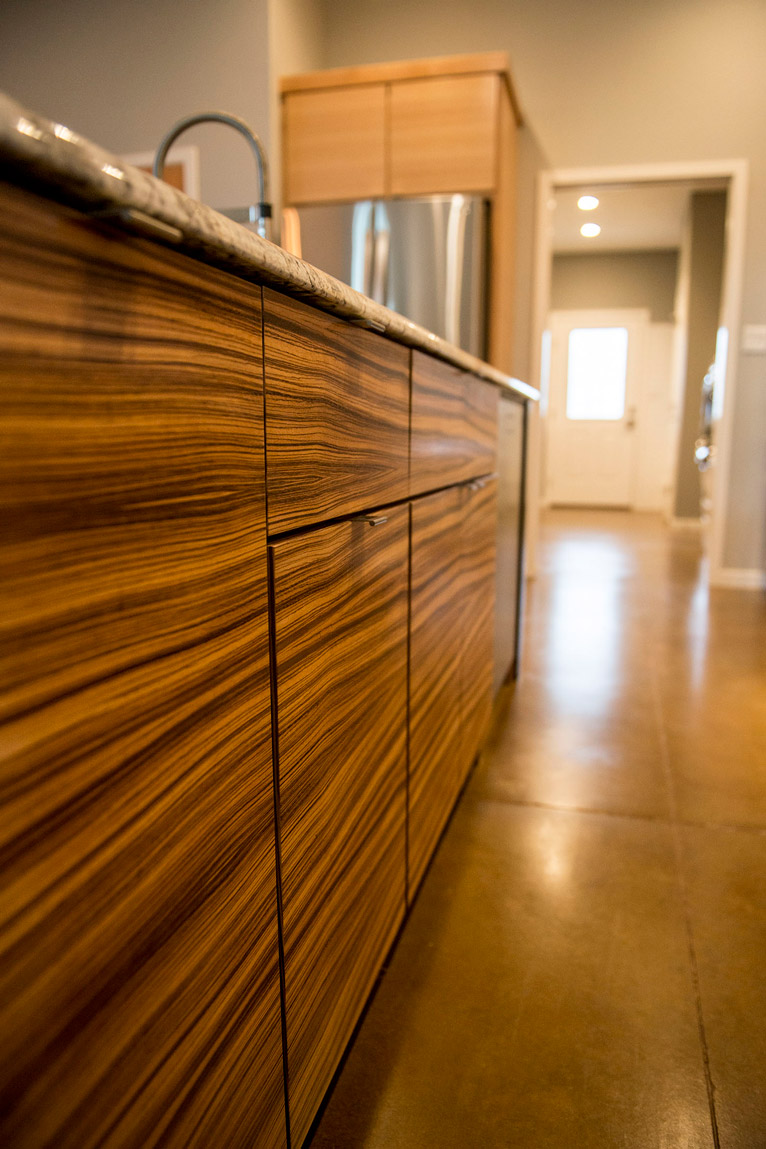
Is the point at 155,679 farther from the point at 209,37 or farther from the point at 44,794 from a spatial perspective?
the point at 209,37

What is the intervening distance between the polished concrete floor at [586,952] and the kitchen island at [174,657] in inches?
7.8

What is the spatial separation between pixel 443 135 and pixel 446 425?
2610 mm

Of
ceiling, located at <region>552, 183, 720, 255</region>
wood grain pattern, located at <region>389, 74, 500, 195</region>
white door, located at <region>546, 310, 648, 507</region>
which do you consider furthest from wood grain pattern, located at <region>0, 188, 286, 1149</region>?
white door, located at <region>546, 310, 648, 507</region>

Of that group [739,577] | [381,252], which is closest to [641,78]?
Result: [381,252]

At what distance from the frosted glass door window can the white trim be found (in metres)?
5.37

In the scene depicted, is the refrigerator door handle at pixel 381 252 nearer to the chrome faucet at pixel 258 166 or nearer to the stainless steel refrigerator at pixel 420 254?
the stainless steel refrigerator at pixel 420 254

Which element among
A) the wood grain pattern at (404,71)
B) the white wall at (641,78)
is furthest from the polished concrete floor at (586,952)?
the wood grain pattern at (404,71)

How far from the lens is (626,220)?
6543 mm

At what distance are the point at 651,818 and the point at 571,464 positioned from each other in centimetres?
705

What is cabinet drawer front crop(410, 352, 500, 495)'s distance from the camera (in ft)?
3.30

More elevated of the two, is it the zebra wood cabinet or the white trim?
the white trim

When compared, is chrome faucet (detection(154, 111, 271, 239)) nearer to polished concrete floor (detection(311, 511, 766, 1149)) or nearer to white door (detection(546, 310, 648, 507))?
polished concrete floor (detection(311, 511, 766, 1149))

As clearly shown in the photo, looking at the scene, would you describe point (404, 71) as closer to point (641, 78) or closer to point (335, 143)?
point (335, 143)

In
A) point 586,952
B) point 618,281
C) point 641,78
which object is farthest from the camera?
point 618,281
